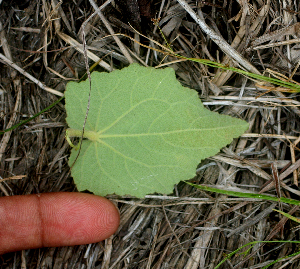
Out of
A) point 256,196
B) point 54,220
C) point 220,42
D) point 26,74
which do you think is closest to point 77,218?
point 54,220

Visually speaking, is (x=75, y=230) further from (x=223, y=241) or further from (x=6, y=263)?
(x=223, y=241)

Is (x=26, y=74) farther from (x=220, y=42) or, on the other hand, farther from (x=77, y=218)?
(x=220, y=42)

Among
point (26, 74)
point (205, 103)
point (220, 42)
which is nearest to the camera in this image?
point (220, 42)

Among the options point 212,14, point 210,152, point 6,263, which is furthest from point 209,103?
point 6,263

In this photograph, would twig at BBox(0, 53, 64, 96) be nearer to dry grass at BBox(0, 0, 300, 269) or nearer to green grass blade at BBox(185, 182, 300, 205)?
dry grass at BBox(0, 0, 300, 269)

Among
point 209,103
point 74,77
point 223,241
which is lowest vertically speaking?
point 223,241

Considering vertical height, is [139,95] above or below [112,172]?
above
